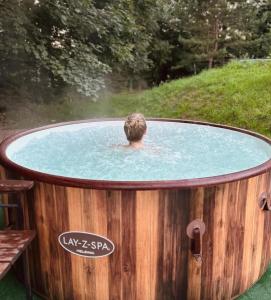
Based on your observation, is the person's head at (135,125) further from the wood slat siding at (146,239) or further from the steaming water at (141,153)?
the wood slat siding at (146,239)

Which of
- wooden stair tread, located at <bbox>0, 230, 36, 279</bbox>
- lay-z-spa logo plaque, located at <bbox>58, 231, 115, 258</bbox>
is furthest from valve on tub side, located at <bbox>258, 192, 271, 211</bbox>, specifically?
wooden stair tread, located at <bbox>0, 230, 36, 279</bbox>

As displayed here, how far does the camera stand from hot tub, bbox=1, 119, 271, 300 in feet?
6.03

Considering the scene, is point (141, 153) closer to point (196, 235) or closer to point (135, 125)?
point (135, 125)

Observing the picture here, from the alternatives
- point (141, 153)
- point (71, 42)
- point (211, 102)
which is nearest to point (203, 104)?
point (211, 102)

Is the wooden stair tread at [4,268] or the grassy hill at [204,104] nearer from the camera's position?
the wooden stair tread at [4,268]

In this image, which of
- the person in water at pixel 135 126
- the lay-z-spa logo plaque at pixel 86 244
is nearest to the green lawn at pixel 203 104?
the person in water at pixel 135 126

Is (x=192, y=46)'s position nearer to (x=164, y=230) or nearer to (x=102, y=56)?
(x=102, y=56)

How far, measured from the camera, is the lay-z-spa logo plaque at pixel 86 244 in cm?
189

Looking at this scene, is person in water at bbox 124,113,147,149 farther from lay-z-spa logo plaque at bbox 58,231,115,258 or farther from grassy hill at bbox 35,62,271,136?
grassy hill at bbox 35,62,271,136

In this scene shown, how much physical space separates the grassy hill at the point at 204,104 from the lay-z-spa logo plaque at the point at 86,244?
15.2 feet

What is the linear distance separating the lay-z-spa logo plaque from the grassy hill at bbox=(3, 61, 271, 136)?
4.64 meters

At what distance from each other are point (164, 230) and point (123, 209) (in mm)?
255

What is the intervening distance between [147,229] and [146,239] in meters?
0.06

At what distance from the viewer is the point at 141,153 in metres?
2.70
